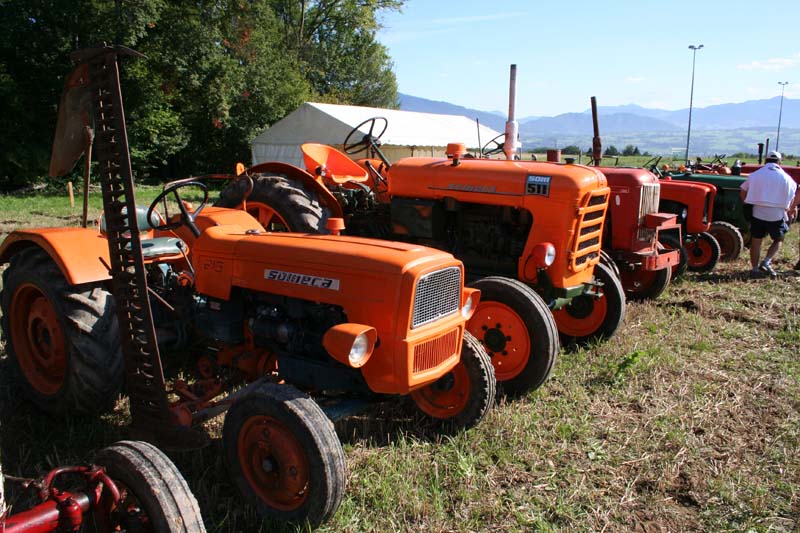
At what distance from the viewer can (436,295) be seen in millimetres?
2785

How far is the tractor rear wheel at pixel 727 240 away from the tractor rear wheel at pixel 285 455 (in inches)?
311

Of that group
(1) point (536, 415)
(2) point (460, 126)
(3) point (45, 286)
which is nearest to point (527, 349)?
(1) point (536, 415)

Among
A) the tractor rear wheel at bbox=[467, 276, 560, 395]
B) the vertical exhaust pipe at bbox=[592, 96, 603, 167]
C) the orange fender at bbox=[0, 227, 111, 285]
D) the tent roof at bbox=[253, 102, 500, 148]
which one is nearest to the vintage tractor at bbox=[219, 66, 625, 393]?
the tractor rear wheel at bbox=[467, 276, 560, 395]

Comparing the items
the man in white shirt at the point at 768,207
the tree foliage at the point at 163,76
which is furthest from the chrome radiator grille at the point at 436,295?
the tree foliage at the point at 163,76

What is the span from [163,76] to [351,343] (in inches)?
781

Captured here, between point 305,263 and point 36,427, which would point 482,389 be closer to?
point 305,263

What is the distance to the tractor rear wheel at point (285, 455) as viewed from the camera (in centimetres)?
241

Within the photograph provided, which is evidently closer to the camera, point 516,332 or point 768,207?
point 516,332

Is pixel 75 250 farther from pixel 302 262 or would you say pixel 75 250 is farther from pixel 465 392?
pixel 465 392

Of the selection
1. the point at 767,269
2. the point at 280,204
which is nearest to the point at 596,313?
the point at 280,204

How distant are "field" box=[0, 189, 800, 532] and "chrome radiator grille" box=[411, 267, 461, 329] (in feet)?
2.65

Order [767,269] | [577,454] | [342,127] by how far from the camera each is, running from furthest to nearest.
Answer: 1. [342,127]
2. [767,269]
3. [577,454]

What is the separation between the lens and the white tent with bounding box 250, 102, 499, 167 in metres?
17.8

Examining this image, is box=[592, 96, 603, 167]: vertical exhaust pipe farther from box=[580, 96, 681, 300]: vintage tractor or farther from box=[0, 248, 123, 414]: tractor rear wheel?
box=[0, 248, 123, 414]: tractor rear wheel
